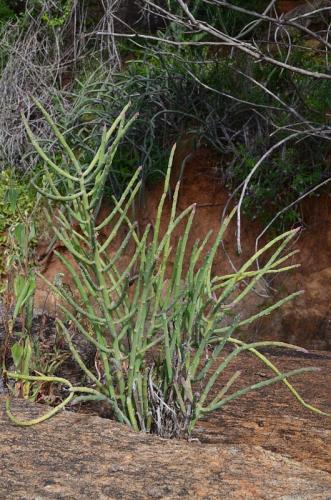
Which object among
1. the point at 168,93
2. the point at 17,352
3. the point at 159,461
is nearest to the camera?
the point at 159,461

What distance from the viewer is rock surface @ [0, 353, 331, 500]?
8.00 ft

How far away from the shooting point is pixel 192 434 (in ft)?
11.0

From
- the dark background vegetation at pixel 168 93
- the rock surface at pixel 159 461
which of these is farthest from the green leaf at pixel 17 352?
the dark background vegetation at pixel 168 93

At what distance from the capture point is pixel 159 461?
2.69 metres

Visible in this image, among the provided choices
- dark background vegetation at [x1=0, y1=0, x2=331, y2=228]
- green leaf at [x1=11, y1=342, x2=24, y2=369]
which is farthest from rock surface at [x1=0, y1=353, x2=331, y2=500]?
dark background vegetation at [x1=0, y1=0, x2=331, y2=228]

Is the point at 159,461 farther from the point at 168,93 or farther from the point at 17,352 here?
the point at 168,93

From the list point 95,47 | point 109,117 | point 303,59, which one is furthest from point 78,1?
point 303,59

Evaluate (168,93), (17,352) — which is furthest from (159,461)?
(168,93)

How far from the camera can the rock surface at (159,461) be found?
244cm

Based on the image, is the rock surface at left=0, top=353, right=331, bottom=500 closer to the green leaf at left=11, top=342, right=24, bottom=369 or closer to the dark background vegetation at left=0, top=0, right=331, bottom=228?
the green leaf at left=11, top=342, right=24, bottom=369

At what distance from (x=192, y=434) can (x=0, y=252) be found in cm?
445

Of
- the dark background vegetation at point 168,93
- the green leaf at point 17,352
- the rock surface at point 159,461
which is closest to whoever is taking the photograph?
the rock surface at point 159,461

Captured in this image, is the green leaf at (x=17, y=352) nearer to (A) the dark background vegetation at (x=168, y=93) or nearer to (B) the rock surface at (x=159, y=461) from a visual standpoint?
(B) the rock surface at (x=159, y=461)

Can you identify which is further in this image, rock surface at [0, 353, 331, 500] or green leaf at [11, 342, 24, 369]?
green leaf at [11, 342, 24, 369]
